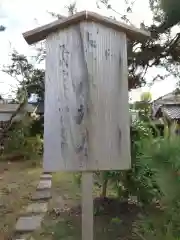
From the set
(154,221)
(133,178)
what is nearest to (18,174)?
(133,178)

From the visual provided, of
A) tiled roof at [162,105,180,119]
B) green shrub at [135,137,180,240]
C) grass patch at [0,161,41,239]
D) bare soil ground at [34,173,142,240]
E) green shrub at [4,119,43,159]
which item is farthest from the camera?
tiled roof at [162,105,180,119]

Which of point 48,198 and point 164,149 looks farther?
point 48,198

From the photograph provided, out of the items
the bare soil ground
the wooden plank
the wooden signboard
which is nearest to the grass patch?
the bare soil ground

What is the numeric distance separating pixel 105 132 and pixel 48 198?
344 centimetres

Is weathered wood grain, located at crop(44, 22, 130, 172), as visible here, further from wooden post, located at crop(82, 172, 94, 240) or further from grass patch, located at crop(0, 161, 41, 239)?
grass patch, located at crop(0, 161, 41, 239)

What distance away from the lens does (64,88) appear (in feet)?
8.66

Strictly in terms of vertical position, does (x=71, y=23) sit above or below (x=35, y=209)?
above

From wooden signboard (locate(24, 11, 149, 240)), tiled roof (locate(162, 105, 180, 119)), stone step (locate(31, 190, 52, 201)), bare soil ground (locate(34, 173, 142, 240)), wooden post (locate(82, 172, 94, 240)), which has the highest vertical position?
tiled roof (locate(162, 105, 180, 119))

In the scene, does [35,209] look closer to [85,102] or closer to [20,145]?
[85,102]

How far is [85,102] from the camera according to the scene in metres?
2.61

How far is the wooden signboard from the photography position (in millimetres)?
2582

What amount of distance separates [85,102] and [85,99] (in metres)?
0.02

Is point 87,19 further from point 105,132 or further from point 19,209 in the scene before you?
point 19,209

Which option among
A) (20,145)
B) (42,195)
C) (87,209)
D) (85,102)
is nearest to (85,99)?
(85,102)
